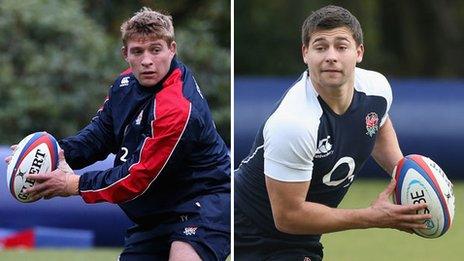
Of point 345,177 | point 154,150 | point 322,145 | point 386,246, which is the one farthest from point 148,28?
point 386,246

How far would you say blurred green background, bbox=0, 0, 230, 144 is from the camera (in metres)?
8.32

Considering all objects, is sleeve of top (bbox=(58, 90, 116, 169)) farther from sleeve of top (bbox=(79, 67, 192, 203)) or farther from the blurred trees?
the blurred trees

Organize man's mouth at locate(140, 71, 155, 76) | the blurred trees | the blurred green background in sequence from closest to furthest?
man's mouth at locate(140, 71, 155, 76), the blurred green background, the blurred trees

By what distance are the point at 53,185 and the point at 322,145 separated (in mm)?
860

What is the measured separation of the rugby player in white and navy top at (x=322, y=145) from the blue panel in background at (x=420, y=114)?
2.48 meters

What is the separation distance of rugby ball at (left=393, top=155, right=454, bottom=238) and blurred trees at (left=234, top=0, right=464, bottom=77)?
20.8ft

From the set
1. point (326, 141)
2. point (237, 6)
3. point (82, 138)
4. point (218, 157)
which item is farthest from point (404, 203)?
point (237, 6)

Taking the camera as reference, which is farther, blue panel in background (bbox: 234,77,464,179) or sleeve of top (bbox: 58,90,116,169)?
blue panel in background (bbox: 234,77,464,179)

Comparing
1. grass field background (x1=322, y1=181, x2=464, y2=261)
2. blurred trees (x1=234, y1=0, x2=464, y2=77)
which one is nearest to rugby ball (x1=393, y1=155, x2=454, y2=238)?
grass field background (x1=322, y1=181, x2=464, y2=261)

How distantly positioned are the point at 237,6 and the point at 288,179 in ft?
23.4

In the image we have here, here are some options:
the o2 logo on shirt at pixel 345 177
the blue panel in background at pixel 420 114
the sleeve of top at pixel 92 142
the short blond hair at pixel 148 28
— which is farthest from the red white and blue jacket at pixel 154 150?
the blue panel in background at pixel 420 114

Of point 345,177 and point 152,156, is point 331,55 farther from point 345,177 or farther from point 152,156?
point 152,156

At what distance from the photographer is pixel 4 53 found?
8.62 m

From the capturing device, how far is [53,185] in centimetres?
381
